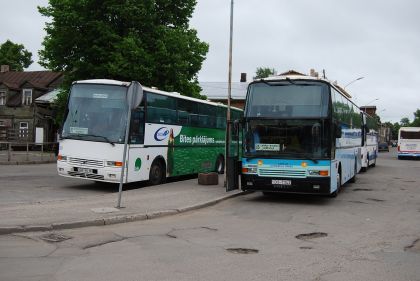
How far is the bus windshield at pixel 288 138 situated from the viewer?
13.2 metres

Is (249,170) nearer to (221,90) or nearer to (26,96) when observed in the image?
(26,96)

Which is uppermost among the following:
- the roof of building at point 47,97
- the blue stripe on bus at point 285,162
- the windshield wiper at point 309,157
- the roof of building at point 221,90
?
the roof of building at point 221,90

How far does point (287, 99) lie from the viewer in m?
13.6

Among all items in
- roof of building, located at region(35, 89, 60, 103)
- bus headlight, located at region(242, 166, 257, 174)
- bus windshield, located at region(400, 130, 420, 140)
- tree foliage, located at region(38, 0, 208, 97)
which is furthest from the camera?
bus windshield, located at region(400, 130, 420, 140)

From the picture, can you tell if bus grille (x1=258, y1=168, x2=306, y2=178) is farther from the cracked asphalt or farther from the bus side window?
the bus side window

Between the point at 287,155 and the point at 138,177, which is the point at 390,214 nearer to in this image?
the point at 287,155

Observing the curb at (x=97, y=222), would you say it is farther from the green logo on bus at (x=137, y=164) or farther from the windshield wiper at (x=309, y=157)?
the green logo on bus at (x=137, y=164)

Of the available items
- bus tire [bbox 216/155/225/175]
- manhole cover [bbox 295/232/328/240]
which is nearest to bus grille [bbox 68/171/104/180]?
manhole cover [bbox 295/232/328/240]

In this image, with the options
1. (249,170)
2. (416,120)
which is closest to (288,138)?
(249,170)

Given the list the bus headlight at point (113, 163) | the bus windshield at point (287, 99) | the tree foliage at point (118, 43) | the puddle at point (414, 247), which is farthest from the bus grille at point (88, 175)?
the tree foliage at point (118, 43)

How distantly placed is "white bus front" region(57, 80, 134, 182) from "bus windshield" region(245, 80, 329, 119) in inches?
155

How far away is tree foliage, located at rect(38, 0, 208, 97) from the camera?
93.1ft

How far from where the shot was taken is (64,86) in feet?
103

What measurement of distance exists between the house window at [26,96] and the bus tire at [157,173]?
113 ft
